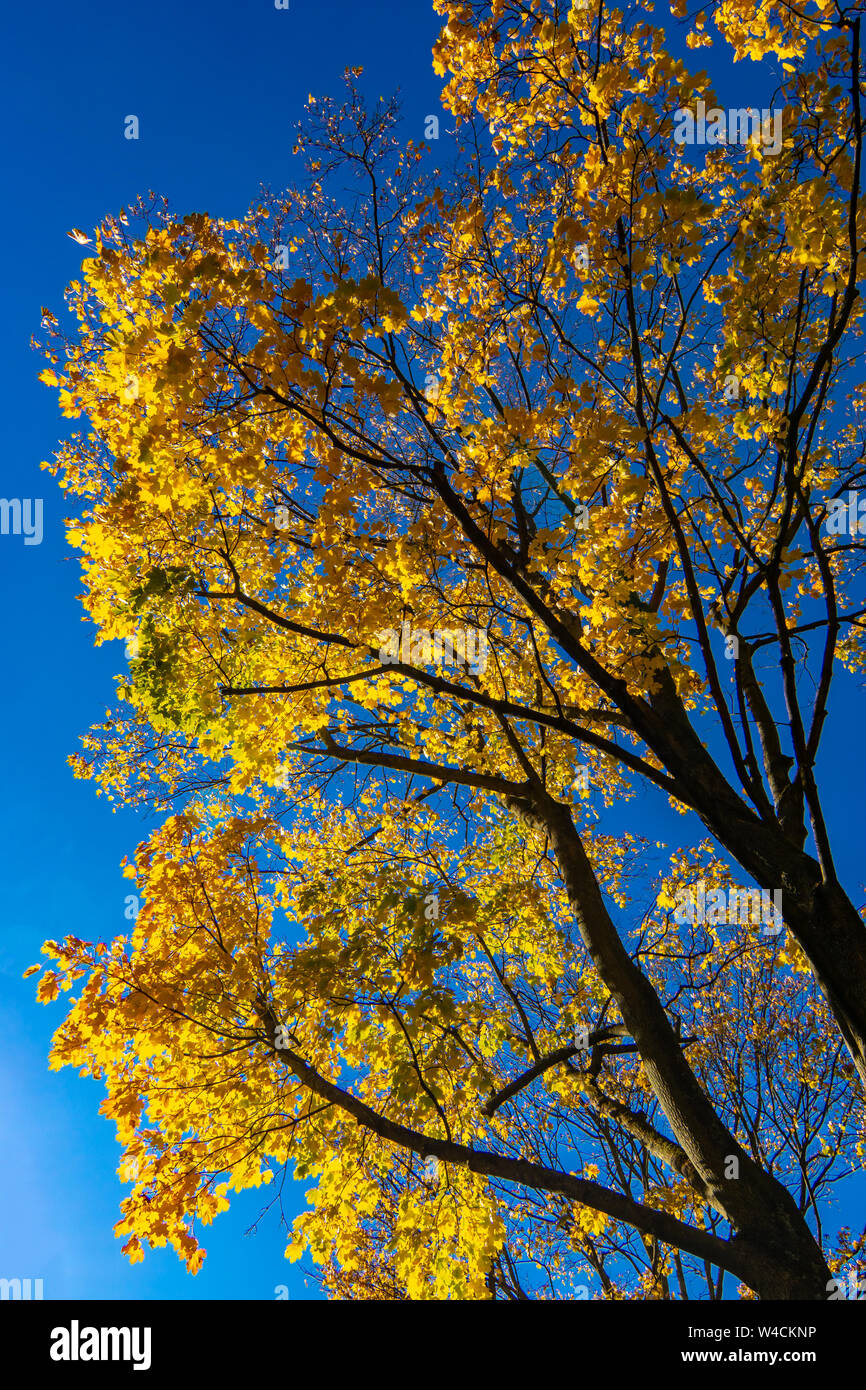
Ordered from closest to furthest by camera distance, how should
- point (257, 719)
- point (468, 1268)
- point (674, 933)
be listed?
1. point (468, 1268)
2. point (257, 719)
3. point (674, 933)

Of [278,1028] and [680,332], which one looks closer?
[278,1028]

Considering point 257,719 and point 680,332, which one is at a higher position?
point 680,332

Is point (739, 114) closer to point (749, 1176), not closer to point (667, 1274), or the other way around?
point (749, 1176)

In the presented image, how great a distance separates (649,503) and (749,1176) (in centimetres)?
522

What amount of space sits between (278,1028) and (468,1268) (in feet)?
7.28

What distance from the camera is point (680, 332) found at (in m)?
5.06

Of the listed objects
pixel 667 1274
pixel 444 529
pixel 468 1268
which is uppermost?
pixel 444 529

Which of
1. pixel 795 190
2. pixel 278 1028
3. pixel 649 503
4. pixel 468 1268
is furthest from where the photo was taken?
pixel 649 503
